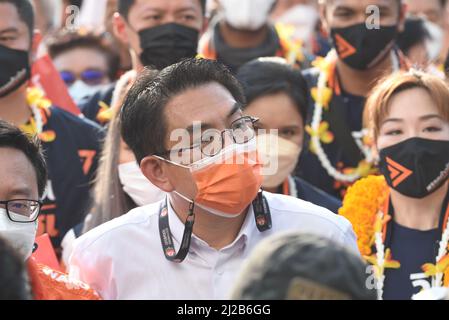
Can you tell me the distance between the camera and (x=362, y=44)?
6523 millimetres

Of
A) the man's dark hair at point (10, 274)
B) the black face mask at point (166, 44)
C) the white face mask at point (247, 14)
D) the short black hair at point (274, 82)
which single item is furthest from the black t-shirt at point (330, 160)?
the man's dark hair at point (10, 274)

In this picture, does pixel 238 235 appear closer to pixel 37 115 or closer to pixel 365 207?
pixel 365 207

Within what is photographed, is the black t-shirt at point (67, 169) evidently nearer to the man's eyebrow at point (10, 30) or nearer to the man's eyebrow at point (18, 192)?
the man's eyebrow at point (10, 30)

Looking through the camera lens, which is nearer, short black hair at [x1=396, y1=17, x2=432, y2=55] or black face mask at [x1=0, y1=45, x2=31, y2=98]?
black face mask at [x1=0, y1=45, x2=31, y2=98]

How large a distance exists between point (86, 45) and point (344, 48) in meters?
2.55

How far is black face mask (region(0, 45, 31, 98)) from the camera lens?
5898 millimetres

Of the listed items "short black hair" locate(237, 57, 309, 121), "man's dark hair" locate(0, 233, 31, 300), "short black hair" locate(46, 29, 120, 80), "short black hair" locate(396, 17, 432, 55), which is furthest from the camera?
"short black hair" locate(46, 29, 120, 80)

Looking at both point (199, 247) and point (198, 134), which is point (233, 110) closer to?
point (198, 134)

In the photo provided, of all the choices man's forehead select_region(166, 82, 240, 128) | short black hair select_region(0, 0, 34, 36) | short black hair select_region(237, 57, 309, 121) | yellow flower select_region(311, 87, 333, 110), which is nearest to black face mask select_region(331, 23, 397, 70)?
yellow flower select_region(311, 87, 333, 110)

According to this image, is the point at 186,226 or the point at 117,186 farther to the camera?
the point at 117,186

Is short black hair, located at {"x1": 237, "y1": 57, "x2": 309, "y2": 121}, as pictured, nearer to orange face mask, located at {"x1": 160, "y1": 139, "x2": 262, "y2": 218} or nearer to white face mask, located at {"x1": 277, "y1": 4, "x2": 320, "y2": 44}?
orange face mask, located at {"x1": 160, "y1": 139, "x2": 262, "y2": 218}

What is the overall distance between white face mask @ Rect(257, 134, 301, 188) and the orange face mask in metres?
1.28

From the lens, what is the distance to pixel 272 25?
7.72 metres

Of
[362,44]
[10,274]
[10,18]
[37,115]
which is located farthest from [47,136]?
[10,274]
